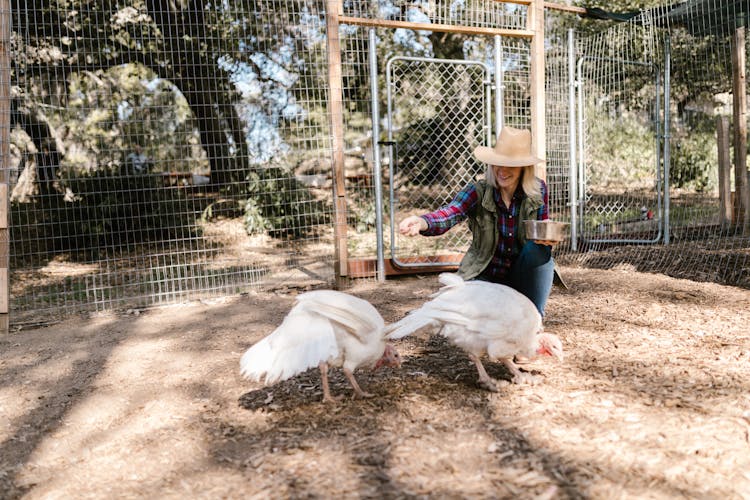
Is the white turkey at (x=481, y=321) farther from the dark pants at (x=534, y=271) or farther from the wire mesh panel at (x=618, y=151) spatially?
the wire mesh panel at (x=618, y=151)

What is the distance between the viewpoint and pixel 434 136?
456 inches

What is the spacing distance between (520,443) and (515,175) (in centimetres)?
186

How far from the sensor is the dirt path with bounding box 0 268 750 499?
8.00 ft

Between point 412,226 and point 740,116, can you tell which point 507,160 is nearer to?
point 412,226

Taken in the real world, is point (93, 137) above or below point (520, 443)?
above

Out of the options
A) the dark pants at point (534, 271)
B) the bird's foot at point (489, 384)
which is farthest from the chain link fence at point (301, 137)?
the bird's foot at point (489, 384)

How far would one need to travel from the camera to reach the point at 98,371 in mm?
4352

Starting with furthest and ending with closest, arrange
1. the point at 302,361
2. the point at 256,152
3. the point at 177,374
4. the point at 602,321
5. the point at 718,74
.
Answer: the point at 256,152, the point at 718,74, the point at 602,321, the point at 177,374, the point at 302,361

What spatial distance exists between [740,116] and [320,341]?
24.3 ft

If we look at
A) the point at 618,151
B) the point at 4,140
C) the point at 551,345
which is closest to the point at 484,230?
the point at 551,345

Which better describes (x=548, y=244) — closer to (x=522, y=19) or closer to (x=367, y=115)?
(x=522, y=19)

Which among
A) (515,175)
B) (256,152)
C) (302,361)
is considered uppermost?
(256,152)

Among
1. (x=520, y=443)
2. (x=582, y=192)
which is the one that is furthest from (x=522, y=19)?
(x=520, y=443)

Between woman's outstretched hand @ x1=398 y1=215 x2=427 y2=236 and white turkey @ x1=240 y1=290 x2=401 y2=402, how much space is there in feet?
2.14
